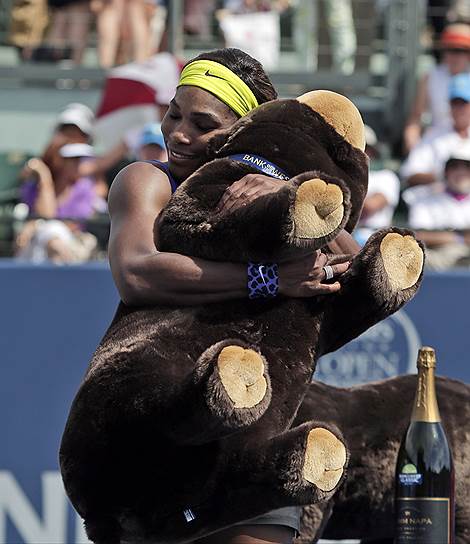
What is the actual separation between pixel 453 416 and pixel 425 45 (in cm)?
650

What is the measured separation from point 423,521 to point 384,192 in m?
4.44

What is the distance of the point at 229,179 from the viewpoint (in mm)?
2969

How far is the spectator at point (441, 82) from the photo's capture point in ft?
28.0

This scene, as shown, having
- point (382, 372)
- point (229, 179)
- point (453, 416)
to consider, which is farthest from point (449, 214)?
point (229, 179)

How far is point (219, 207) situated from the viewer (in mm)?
2932

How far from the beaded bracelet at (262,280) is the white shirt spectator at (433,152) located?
16.5 feet

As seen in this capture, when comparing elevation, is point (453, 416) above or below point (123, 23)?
above

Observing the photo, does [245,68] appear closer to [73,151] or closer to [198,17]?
[73,151]

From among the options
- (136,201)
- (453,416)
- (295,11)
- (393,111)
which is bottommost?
(393,111)

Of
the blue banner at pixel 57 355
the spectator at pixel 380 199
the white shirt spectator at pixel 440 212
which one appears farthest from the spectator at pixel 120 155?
the blue banner at pixel 57 355

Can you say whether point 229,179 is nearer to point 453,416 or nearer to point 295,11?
point 453,416

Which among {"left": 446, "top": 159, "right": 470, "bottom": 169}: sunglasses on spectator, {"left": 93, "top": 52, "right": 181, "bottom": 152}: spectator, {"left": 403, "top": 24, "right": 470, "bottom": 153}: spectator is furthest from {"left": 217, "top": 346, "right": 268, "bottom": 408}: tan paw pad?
{"left": 403, "top": 24, "right": 470, "bottom": 153}: spectator

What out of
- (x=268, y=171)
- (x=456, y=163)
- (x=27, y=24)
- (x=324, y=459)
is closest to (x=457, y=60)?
(x=456, y=163)

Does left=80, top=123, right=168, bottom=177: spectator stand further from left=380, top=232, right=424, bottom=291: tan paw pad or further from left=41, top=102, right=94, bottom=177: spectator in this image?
left=380, top=232, right=424, bottom=291: tan paw pad
